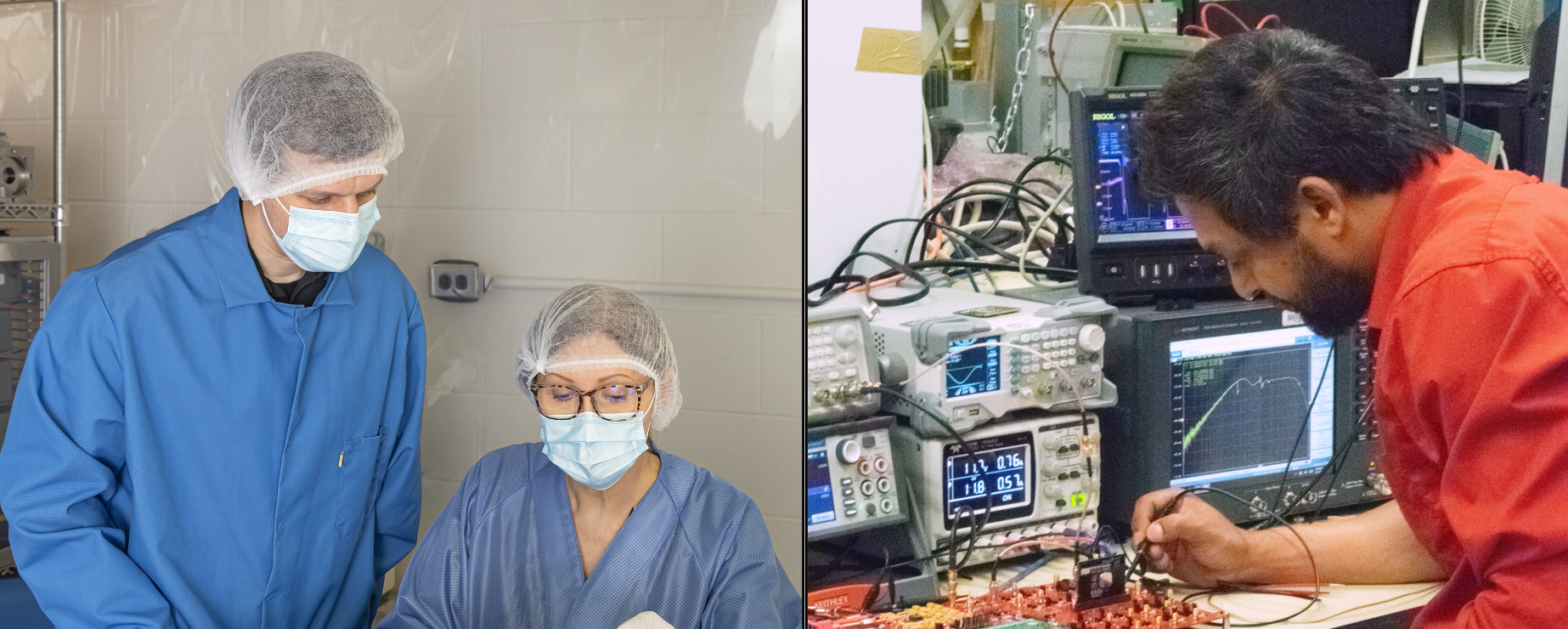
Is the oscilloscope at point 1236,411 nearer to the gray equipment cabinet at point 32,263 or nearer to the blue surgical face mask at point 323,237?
the blue surgical face mask at point 323,237

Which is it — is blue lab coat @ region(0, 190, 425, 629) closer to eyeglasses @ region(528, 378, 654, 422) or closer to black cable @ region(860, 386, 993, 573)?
eyeglasses @ region(528, 378, 654, 422)

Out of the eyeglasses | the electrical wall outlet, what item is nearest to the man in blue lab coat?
the eyeglasses

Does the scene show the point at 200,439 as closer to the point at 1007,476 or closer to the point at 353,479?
the point at 353,479

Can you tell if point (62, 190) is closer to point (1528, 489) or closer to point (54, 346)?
point (54, 346)

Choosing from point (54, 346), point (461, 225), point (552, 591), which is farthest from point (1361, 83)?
point (54, 346)

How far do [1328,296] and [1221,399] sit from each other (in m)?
0.20

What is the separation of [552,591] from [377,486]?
0.44 meters

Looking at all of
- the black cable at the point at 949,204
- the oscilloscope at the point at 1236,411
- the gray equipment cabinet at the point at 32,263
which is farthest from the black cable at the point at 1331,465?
the gray equipment cabinet at the point at 32,263

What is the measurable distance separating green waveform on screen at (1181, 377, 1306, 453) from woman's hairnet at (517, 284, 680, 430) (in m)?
0.77

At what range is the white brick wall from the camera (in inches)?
80.4

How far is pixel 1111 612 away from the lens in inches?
60.1

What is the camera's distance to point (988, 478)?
1.50 metres

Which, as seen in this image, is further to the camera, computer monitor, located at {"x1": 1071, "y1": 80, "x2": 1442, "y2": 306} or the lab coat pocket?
the lab coat pocket

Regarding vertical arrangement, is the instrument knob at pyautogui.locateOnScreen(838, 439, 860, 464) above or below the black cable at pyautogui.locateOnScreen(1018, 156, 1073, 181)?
below
